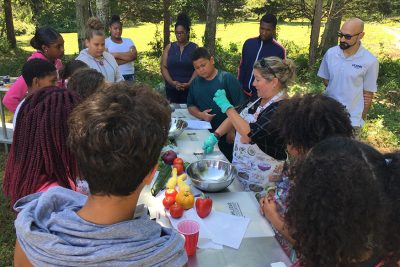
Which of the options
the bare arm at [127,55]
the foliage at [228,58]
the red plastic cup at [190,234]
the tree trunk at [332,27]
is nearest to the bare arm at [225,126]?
the red plastic cup at [190,234]

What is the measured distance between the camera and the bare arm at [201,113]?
3809mm

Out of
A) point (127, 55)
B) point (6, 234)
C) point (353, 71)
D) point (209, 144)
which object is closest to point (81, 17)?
point (127, 55)

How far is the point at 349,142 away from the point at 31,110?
55.9 inches

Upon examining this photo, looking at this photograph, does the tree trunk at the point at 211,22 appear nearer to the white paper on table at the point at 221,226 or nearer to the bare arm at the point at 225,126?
the bare arm at the point at 225,126

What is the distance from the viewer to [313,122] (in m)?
1.84

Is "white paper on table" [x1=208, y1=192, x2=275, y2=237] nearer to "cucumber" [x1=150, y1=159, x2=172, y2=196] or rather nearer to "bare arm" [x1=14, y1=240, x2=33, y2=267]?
"cucumber" [x1=150, y1=159, x2=172, y2=196]

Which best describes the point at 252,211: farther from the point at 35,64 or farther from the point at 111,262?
the point at 35,64

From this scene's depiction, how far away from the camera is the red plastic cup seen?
5.86 ft

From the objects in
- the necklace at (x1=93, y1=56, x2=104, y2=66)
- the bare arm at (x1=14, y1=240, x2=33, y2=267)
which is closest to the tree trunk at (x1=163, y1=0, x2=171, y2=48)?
the necklace at (x1=93, y1=56, x2=104, y2=66)

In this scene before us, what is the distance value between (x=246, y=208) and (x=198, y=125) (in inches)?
64.1

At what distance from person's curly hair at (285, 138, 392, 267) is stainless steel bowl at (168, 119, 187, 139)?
2128 millimetres

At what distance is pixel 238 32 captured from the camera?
21.1 metres

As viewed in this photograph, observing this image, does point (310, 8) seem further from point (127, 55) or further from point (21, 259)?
point (21, 259)

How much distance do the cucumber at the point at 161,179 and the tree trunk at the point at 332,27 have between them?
355 inches
